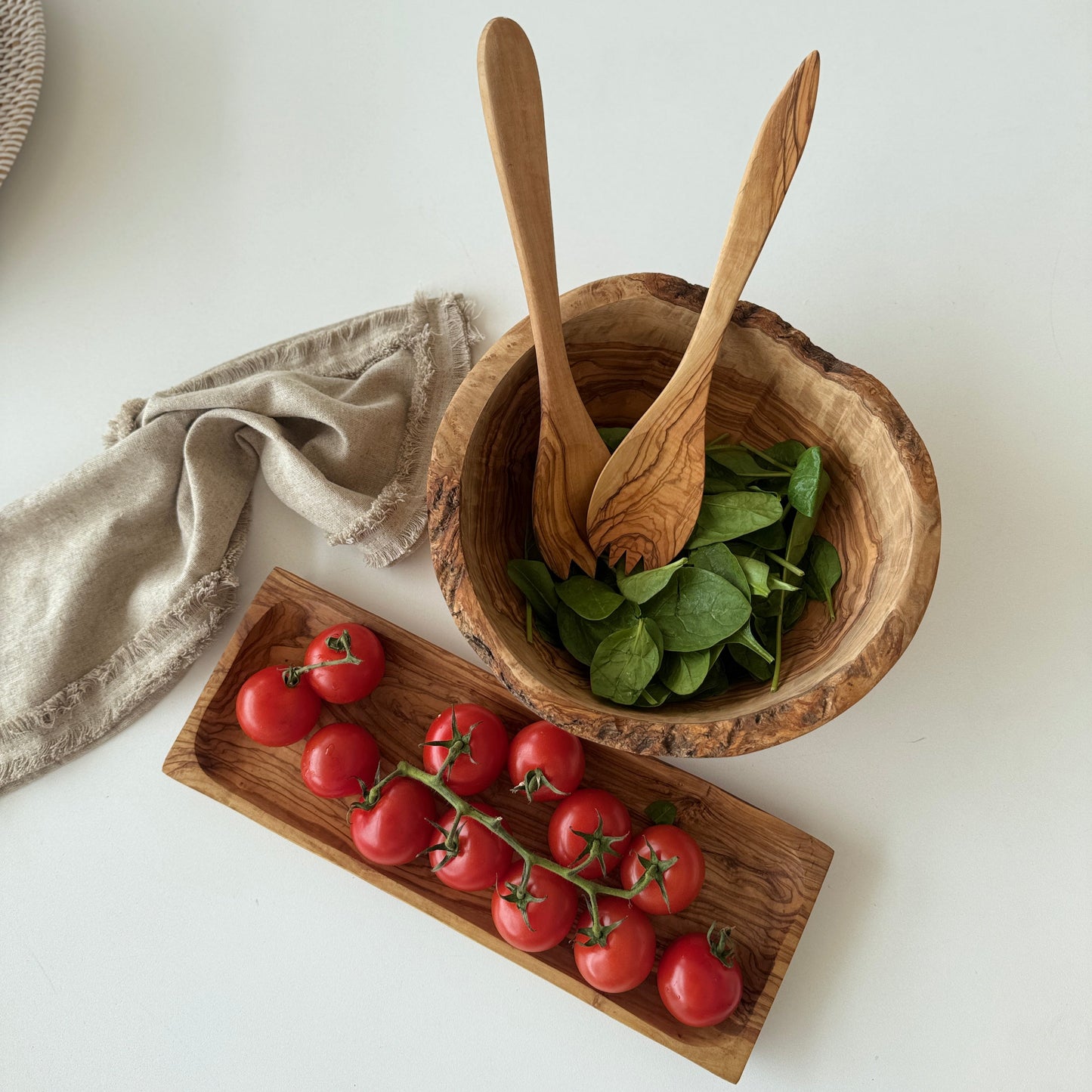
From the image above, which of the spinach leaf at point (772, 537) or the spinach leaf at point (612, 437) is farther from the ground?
the spinach leaf at point (612, 437)

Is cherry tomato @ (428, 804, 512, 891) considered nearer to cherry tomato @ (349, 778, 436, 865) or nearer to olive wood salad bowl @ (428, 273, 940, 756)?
cherry tomato @ (349, 778, 436, 865)

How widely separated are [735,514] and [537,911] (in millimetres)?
445

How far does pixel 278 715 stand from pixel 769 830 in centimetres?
55

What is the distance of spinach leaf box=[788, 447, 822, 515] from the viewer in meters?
0.80

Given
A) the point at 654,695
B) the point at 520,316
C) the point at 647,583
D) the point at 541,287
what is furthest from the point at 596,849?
the point at 520,316

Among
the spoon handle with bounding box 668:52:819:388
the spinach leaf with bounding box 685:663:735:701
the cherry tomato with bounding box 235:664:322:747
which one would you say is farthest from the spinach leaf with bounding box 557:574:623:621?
the cherry tomato with bounding box 235:664:322:747

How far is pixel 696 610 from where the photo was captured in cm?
79

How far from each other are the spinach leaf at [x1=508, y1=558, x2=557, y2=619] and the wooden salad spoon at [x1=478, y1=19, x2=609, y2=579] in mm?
28

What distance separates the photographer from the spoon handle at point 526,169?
2.11 feet

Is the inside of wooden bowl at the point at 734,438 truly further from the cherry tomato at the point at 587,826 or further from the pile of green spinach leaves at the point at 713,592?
the cherry tomato at the point at 587,826

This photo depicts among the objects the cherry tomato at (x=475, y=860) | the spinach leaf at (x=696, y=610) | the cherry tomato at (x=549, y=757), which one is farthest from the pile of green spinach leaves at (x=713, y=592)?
the cherry tomato at (x=475, y=860)

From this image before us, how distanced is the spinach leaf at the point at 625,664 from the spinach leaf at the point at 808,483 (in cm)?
19

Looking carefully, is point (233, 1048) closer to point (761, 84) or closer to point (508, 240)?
point (508, 240)

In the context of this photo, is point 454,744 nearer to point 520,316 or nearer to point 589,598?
point 589,598
